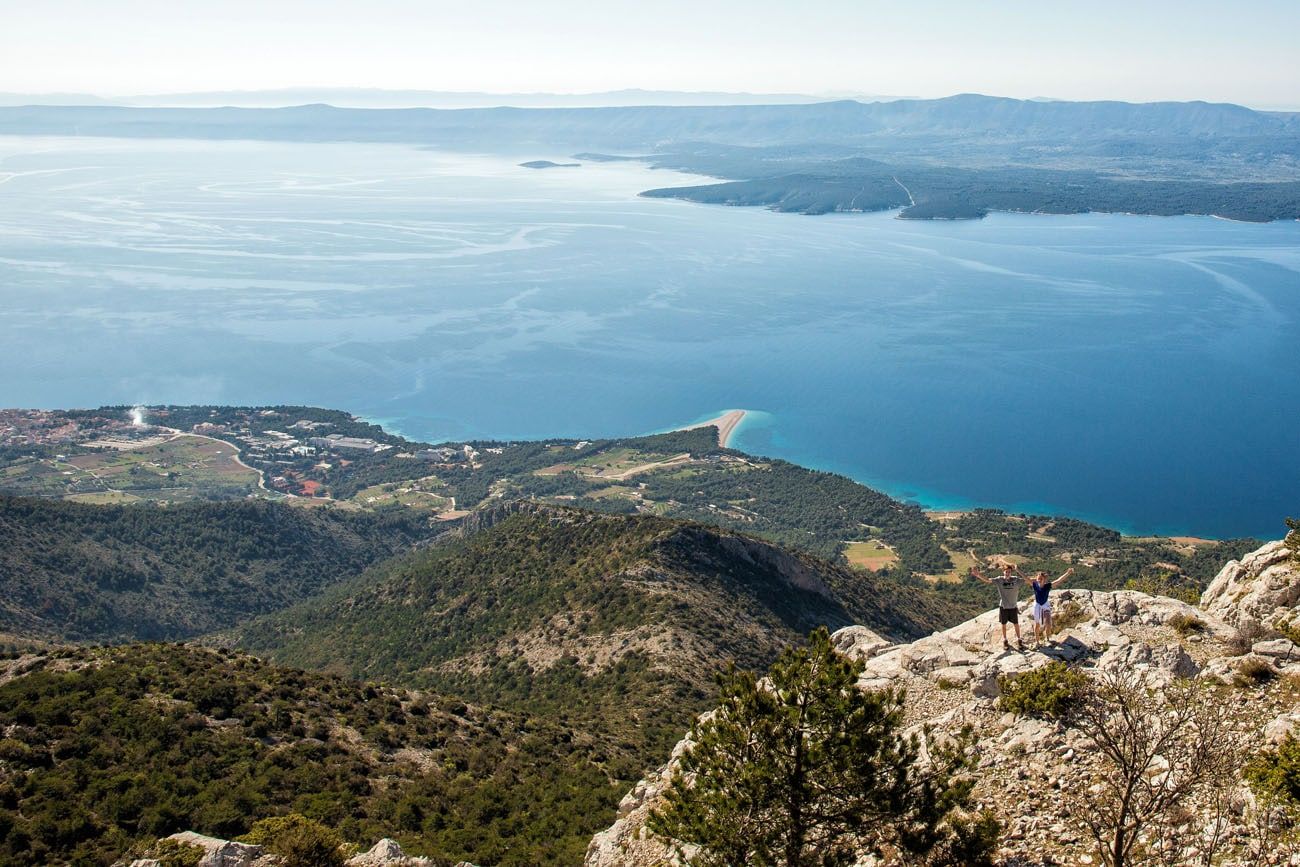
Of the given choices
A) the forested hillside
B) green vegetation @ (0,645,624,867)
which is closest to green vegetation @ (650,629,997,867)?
green vegetation @ (0,645,624,867)

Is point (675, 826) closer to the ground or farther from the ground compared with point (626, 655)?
farther from the ground

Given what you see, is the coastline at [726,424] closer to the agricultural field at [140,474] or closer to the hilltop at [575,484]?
the hilltop at [575,484]

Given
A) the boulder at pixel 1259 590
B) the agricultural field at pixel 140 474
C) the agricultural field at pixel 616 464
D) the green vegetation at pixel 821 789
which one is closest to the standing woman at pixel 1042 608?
the boulder at pixel 1259 590

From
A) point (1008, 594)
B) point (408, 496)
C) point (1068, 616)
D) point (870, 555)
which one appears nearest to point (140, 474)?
point (408, 496)

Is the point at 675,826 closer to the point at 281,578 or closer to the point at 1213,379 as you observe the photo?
the point at 281,578

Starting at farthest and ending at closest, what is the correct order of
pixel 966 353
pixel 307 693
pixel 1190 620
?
pixel 966 353 → pixel 307 693 → pixel 1190 620

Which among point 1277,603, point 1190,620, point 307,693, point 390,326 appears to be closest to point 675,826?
point 1190,620
